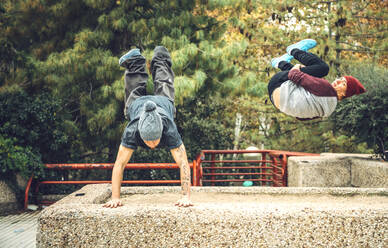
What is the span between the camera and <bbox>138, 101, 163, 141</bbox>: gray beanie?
131 inches

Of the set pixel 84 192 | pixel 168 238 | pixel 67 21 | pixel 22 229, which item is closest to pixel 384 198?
pixel 168 238

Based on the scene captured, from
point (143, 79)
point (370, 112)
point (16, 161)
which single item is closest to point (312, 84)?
point (143, 79)

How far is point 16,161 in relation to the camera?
706cm

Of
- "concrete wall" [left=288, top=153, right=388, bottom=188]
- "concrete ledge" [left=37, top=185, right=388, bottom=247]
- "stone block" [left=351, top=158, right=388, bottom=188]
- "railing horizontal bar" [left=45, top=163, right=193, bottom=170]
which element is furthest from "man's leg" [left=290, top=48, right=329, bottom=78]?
"railing horizontal bar" [left=45, top=163, right=193, bottom=170]

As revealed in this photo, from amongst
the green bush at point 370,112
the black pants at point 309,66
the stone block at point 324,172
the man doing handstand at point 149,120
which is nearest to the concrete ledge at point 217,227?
the man doing handstand at point 149,120

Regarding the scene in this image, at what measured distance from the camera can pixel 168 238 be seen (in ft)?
10.7

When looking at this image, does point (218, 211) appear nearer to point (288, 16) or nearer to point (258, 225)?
point (258, 225)

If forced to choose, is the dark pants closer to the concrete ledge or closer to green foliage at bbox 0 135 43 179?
the concrete ledge

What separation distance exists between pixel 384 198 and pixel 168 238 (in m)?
2.89

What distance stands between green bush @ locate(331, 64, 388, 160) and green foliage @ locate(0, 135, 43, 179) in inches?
250

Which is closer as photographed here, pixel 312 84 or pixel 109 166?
pixel 312 84

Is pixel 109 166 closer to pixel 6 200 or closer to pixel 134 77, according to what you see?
pixel 6 200

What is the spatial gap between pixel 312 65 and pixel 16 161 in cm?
612

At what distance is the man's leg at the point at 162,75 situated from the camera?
4.17 metres
